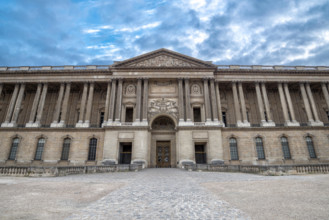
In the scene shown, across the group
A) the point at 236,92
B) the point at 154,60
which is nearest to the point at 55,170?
the point at 154,60

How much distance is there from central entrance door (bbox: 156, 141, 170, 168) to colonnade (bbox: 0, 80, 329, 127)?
431cm

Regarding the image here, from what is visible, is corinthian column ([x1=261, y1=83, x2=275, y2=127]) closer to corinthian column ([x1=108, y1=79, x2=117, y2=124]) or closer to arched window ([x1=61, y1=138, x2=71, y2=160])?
corinthian column ([x1=108, y1=79, x2=117, y2=124])

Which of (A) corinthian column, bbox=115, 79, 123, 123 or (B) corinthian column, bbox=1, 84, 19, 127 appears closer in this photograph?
(A) corinthian column, bbox=115, 79, 123, 123

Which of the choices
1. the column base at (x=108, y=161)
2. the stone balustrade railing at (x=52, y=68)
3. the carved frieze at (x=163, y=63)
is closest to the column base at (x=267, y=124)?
the carved frieze at (x=163, y=63)

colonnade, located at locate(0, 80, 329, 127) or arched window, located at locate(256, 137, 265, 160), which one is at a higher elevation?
colonnade, located at locate(0, 80, 329, 127)

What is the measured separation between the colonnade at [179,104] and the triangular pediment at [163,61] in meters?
2.41

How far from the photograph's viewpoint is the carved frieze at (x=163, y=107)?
2671cm

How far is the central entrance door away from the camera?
26078 millimetres

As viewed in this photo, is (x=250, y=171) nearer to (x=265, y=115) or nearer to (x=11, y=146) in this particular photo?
(x=265, y=115)

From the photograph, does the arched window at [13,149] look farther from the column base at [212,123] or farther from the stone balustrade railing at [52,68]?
the column base at [212,123]

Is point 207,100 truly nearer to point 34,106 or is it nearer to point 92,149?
point 92,149

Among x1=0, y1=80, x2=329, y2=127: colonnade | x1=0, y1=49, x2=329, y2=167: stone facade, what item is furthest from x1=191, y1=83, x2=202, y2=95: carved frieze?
x1=0, y1=80, x2=329, y2=127: colonnade

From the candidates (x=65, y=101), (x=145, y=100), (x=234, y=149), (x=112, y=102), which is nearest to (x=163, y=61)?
(x=145, y=100)

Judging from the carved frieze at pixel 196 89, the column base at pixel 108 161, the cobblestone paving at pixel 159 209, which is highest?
the carved frieze at pixel 196 89
